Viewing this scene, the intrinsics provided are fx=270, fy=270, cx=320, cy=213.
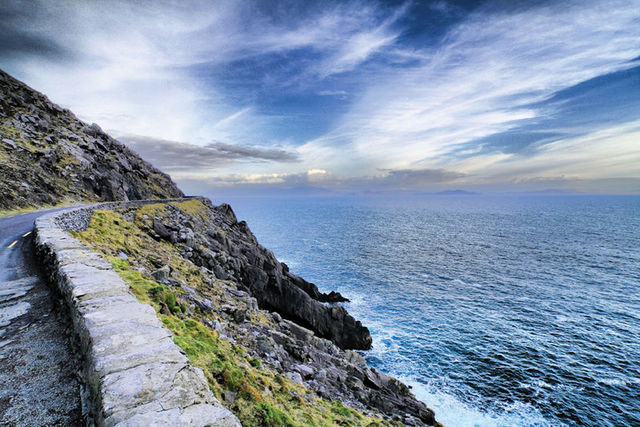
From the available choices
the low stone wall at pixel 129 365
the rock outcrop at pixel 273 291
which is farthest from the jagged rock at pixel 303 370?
the rock outcrop at pixel 273 291

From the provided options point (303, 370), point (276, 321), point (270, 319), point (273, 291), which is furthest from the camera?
point (273, 291)

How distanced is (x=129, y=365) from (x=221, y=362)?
4.27 meters

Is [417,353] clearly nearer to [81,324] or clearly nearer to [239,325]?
[239,325]

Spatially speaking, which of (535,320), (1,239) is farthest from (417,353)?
(1,239)

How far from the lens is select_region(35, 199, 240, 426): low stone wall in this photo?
4.30m

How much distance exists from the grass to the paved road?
2.43m

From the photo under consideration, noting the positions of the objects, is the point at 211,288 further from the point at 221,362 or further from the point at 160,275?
the point at 221,362

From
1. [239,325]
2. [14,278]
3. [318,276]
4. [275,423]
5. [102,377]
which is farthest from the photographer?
[318,276]

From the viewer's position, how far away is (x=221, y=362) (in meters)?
8.84

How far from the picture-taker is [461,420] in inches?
995

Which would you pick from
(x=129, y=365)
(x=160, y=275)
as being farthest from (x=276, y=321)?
(x=129, y=365)

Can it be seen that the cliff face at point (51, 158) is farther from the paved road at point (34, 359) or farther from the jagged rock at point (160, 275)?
the paved road at point (34, 359)

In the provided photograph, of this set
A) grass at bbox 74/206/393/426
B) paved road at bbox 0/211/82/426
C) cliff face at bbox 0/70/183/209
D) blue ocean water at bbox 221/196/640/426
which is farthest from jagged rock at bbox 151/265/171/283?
blue ocean water at bbox 221/196/640/426

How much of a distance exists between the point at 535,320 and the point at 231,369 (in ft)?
167
